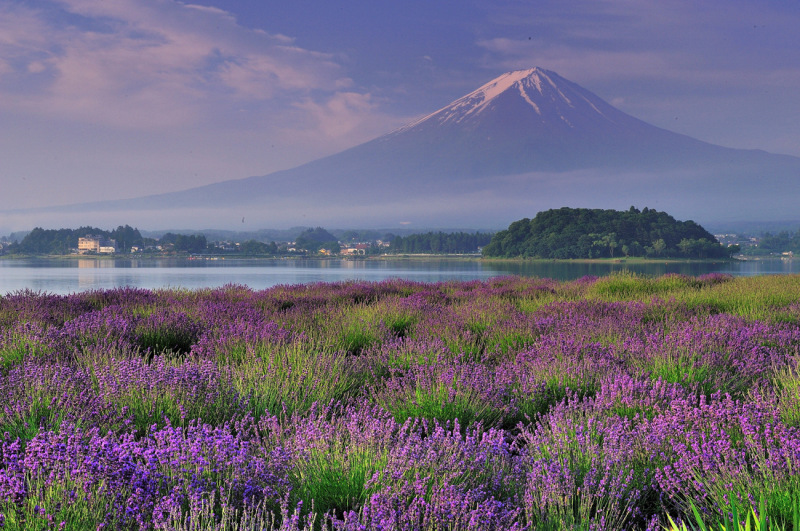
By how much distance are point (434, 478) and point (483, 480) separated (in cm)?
36

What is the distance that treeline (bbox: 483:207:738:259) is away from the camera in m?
81.1

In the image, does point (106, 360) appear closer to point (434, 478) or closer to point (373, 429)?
point (373, 429)

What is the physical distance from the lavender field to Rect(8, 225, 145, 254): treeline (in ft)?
462

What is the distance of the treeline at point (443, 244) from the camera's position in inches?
5054

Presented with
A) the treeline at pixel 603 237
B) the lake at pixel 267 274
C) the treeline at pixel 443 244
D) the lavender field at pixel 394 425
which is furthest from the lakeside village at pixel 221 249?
the lavender field at pixel 394 425

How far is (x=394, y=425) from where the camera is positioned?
2854 millimetres

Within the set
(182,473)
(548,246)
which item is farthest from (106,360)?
(548,246)

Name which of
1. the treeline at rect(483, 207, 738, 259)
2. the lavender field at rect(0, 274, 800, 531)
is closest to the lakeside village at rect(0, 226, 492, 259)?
the treeline at rect(483, 207, 738, 259)

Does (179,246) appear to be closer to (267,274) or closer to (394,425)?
(267,274)

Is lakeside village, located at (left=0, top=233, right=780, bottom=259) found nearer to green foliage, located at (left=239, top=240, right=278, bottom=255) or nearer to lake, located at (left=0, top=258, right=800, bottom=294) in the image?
green foliage, located at (left=239, top=240, right=278, bottom=255)

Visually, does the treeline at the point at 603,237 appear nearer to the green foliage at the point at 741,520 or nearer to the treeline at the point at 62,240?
the green foliage at the point at 741,520

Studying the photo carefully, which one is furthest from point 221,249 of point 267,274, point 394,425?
point 394,425

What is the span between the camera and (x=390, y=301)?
843 centimetres

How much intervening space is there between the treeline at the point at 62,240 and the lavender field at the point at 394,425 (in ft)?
462
